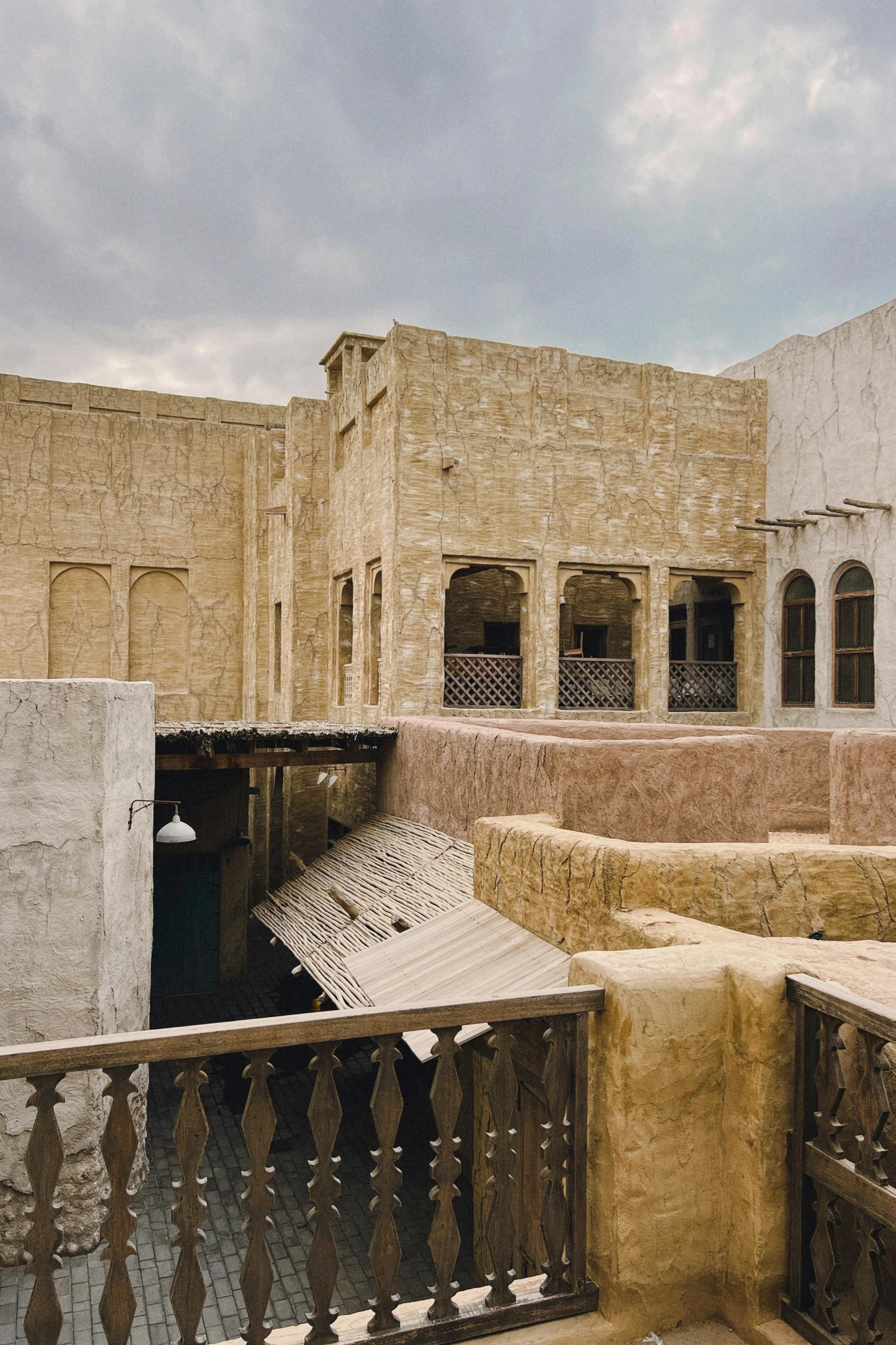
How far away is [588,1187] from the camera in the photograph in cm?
258

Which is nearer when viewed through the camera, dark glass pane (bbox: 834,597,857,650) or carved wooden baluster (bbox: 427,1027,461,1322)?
carved wooden baluster (bbox: 427,1027,461,1322)

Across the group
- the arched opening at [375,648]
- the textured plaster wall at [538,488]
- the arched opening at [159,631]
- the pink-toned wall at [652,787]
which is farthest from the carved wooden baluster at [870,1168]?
the arched opening at [159,631]

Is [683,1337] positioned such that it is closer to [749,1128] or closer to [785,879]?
[749,1128]

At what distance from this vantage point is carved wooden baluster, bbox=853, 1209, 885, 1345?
214 cm

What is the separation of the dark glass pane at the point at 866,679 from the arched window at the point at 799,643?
3.85 ft

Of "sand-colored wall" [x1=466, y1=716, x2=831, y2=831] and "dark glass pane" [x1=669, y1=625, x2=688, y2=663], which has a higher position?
"dark glass pane" [x1=669, y1=625, x2=688, y2=663]

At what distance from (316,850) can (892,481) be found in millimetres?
12081

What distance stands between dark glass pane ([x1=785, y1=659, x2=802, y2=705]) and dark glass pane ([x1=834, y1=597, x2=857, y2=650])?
4.06ft

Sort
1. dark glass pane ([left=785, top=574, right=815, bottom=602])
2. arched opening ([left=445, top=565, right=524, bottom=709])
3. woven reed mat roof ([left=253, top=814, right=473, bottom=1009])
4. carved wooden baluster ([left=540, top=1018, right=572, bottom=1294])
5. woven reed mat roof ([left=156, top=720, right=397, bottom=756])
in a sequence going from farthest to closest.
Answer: arched opening ([left=445, top=565, right=524, bottom=709]) → dark glass pane ([left=785, top=574, right=815, bottom=602]) → woven reed mat roof ([left=156, top=720, right=397, bottom=756]) → woven reed mat roof ([left=253, top=814, right=473, bottom=1009]) → carved wooden baluster ([left=540, top=1018, right=572, bottom=1294])

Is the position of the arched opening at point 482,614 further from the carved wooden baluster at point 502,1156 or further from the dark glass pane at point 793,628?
the carved wooden baluster at point 502,1156

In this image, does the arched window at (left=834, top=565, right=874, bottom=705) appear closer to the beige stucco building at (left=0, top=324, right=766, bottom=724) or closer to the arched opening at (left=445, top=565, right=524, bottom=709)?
the beige stucco building at (left=0, top=324, right=766, bottom=724)

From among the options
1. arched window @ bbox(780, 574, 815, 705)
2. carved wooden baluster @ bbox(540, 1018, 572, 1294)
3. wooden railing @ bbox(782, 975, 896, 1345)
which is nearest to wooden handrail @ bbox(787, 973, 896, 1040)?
wooden railing @ bbox(782, 975, 896, 1345)

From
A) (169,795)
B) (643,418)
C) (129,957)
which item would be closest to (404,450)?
(643,418)

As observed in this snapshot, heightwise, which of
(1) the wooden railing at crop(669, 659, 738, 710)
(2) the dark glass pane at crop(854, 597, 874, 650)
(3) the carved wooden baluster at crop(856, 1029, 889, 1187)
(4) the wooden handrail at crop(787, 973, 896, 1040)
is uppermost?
(2) the dark glass pane at crop(854, 597, 874, 650)
